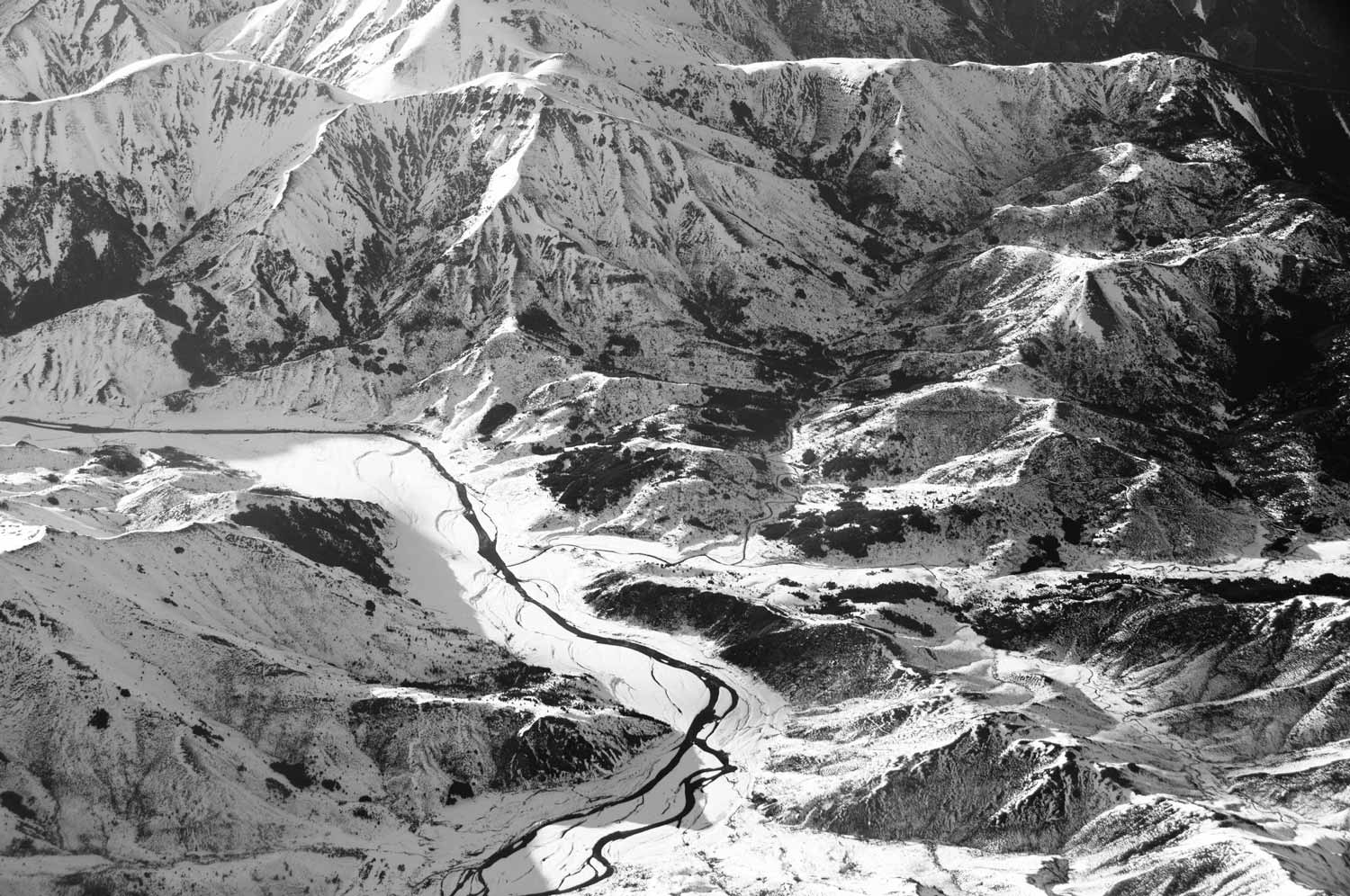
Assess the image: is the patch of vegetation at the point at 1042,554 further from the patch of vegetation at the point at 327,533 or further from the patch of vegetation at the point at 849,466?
the patch of vegetation at the point at 327,533

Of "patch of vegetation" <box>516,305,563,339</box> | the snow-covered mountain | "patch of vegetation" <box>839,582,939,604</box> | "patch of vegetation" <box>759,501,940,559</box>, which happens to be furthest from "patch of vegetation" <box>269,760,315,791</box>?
"patch of vegetation" <box>516,305,563,339</box>

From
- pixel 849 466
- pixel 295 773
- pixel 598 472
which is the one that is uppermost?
pixel 849 466

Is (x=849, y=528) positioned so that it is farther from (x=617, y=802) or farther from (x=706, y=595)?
(x=617, y=802)

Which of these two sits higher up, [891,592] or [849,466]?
[849,466]

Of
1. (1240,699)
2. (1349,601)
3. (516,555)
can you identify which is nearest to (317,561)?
(516,555)

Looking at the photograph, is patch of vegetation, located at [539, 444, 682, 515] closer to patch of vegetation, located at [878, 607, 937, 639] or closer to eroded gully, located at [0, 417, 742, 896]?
eroded gully, located at [0, 417, 742, 896]

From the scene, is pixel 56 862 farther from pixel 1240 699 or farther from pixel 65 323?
pixel 65 323

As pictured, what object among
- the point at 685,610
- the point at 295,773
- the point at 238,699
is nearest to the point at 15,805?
the point at 238,699

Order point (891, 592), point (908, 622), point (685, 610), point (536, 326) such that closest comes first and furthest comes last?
point (908, 622) → point (685, 610) → point (891, 592) → point (536, 326)

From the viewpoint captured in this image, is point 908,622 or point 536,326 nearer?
point 908,622

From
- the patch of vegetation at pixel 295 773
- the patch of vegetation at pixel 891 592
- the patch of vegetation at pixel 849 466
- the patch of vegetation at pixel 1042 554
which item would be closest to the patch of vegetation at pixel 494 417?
the patch of vegetation at pixel 849 466
